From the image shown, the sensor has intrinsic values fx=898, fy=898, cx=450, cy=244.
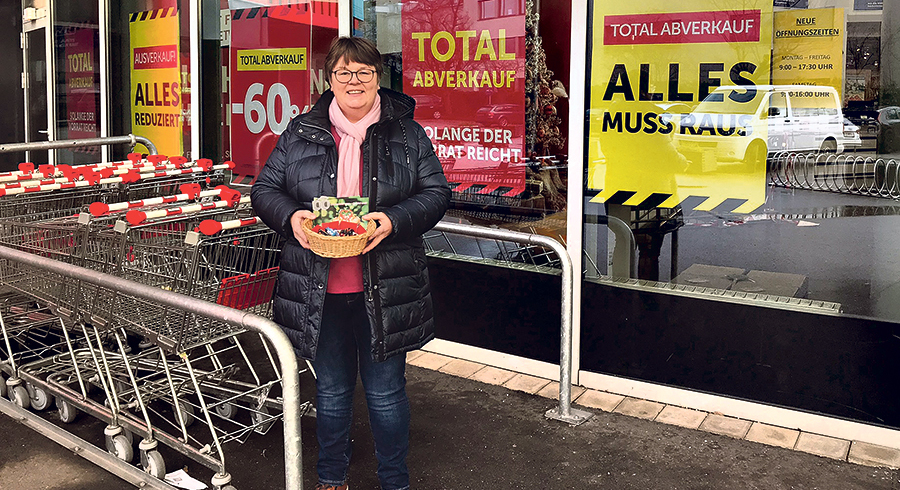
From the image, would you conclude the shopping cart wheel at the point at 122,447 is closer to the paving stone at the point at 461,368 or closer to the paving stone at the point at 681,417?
the paving stone at the point at 461,368

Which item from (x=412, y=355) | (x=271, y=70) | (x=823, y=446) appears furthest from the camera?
(x=271, y=70)

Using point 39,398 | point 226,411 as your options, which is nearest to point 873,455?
point 226,411

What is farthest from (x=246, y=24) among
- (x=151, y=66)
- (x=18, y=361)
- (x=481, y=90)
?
(x=18, y=361)

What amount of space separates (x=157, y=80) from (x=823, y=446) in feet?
18.4

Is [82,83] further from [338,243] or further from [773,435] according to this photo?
[773,435]

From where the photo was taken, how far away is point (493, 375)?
16.7 feet

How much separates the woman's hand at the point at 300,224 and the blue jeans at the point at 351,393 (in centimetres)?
25

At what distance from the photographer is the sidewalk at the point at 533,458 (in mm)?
3746

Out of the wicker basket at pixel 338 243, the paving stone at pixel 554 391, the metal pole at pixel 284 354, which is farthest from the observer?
the paving stone at pixel 554 391

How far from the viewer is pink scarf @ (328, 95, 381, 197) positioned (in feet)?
10.5

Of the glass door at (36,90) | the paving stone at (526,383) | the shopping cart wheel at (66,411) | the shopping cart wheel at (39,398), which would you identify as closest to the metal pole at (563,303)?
the paving stone at (526,383)

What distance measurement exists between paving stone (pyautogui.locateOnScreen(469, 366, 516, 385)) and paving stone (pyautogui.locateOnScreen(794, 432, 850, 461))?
158cm

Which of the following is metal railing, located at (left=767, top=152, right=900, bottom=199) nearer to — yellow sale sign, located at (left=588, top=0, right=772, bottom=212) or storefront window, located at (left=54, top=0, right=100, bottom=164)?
yellow sale sign, located at (left=588, top=0, right=772, bottom=212)

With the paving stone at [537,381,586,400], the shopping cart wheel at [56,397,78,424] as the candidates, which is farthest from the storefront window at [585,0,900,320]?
the shopping cart wheel at [56,397,78,424]
